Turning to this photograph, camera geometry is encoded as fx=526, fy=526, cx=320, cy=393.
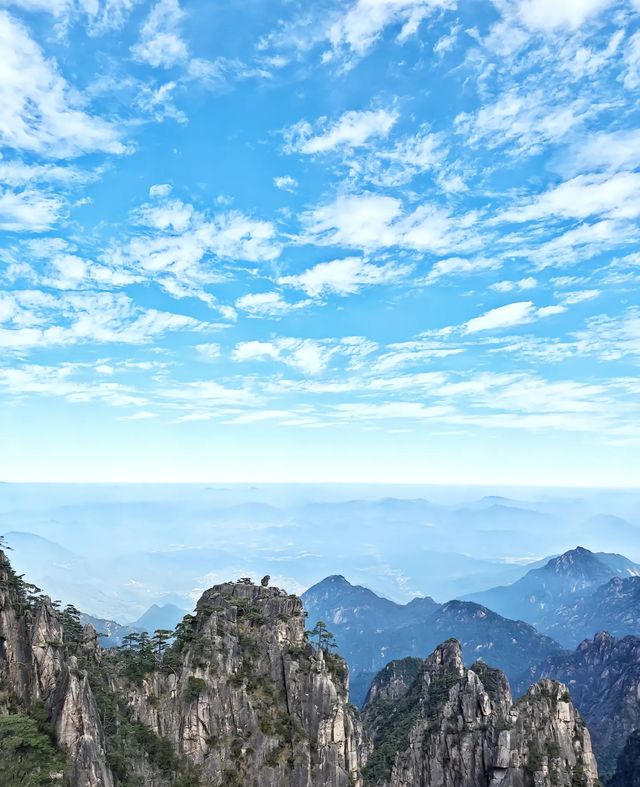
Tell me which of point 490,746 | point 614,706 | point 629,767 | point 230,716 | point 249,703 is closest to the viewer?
point 230,716

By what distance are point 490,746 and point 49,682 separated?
199 ft

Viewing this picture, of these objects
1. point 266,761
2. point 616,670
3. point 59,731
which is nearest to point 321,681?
point 266,761

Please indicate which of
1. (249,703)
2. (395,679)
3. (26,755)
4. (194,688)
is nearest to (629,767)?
(395,679)

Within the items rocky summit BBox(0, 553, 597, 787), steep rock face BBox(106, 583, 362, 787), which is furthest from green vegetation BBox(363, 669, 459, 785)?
steep rock face BBox(106, 583, 362, 787)

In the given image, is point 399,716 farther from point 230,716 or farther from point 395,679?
point 230,716

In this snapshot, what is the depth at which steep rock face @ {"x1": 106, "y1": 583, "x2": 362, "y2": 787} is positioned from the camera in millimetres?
53406

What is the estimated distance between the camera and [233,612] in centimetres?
6619

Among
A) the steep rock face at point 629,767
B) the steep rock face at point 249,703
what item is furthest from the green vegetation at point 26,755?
the steep rock face at point 629,767

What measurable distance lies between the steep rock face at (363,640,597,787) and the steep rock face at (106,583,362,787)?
69.8 ft

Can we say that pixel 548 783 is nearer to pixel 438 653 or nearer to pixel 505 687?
pixel 505 687

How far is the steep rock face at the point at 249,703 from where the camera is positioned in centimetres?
5341

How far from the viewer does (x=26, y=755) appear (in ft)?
113

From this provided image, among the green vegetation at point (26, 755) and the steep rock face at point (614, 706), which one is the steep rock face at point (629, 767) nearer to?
the steep rock face at point (614, 706)

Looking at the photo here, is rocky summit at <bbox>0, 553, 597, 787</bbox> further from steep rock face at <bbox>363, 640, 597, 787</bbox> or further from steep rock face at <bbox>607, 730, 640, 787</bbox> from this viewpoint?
steep rock face at <bbox>607, 730, 640, 787</bbox>
